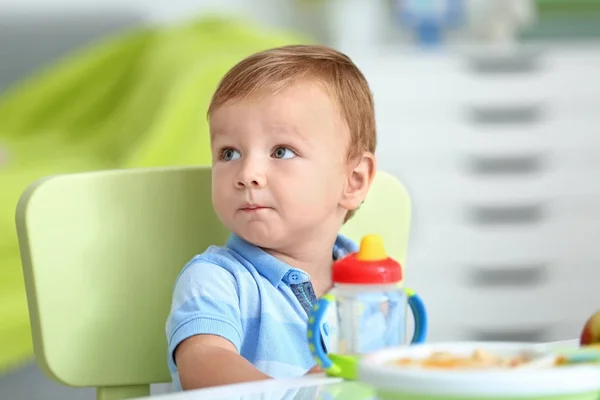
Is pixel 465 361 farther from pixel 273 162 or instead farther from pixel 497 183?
pixel 497 183

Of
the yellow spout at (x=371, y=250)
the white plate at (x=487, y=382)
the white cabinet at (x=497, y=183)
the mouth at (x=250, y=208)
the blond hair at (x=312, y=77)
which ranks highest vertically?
the blond hair at (x=312, y=77)

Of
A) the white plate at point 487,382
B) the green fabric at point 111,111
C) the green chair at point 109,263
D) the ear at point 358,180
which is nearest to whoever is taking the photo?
the white plate at point 487,382

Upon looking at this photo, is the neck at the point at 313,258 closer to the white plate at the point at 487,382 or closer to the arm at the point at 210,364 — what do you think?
the arm at the point at 210,364

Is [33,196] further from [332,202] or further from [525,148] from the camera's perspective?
[525,148]

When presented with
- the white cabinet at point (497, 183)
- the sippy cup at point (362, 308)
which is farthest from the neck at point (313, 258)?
the white cabinet at point (497, 183)

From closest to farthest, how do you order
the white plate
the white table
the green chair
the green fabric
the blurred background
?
the white plate < the white table < the green chair < the green fabric < the blurred background

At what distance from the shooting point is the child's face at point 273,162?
942 mm

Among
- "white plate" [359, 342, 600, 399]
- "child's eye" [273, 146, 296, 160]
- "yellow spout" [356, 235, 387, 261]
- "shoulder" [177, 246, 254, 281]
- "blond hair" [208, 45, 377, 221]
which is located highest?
"blond hair" [208, 45, 377, 221]

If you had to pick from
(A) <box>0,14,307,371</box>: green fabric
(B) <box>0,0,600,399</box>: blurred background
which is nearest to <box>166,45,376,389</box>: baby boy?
(A) <box>0,14,307,371</box>: green fabric

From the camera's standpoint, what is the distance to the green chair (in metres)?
0.94

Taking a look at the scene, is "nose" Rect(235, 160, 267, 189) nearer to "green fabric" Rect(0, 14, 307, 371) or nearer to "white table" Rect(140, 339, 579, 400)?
"white table" Rect(140, 339, 579, 400)

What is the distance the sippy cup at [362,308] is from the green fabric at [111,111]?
4.51ft

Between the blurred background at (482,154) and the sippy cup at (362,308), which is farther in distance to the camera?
the blurred background at (482,154)

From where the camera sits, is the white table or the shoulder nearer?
the white table
